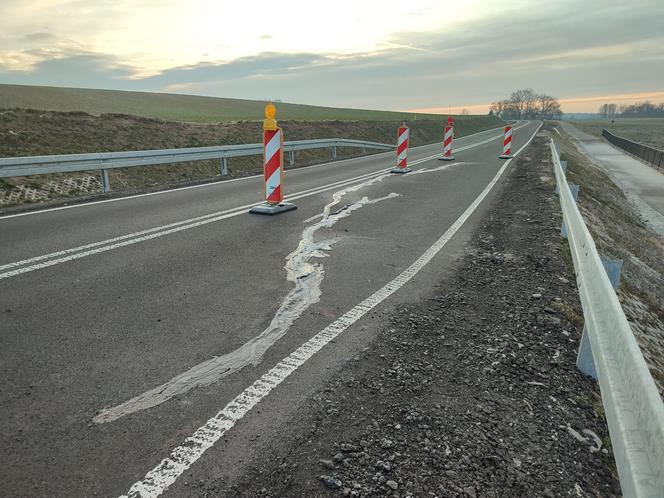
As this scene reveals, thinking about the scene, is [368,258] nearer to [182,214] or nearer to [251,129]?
[182,214]

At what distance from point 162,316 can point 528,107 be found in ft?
625

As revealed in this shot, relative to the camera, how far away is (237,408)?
2.81m

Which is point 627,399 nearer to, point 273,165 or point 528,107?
point 273,165

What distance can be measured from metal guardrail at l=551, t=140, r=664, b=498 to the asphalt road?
1.69 metres

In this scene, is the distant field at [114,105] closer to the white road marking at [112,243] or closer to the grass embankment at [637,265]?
the white road marking at [112,243]

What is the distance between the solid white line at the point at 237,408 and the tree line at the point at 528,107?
591ft

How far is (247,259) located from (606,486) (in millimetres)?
4396

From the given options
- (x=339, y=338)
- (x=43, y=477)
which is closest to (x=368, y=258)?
(x=339, y=338)

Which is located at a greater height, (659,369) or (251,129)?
(251,129)

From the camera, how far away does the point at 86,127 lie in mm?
16297

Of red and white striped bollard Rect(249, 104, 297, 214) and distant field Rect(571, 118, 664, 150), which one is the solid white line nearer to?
red and white striped bollard Rect(249, 104, 297, 214)

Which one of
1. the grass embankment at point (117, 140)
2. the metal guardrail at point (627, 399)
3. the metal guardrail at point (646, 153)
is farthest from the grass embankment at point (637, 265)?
the metal guardrail at point (646, 153)

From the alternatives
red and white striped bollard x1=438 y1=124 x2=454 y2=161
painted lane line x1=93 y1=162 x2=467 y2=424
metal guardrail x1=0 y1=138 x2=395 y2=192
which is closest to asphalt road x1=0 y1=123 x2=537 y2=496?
painted lane line x1=93 y1=162 x2=467 y2=424

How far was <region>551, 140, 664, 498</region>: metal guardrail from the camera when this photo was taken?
58.8 inches
